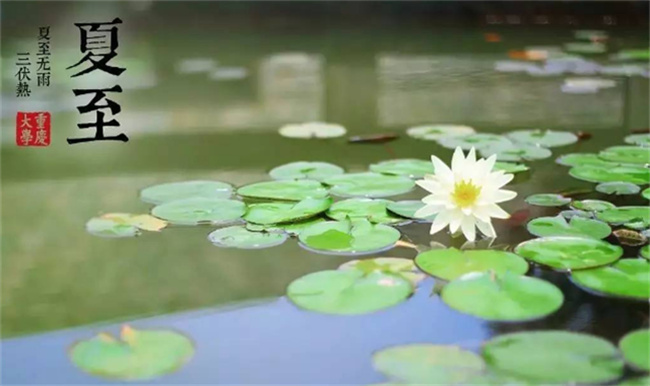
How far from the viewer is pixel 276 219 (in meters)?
1.01

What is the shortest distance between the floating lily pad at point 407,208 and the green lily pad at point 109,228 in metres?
0.36

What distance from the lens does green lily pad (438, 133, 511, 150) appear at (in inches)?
55.0

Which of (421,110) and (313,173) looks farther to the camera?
(421,110)

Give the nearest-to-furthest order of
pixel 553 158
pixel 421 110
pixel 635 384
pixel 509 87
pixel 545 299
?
pixel 635 384 → pixel 545 299 → pixel 553 158 → pixel 421 110 → pixel 509 87

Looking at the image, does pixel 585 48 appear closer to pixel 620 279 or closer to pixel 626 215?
pixel 626 215

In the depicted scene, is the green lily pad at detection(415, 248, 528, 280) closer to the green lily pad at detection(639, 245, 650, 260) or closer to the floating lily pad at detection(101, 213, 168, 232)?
the green lily pad at detection(639, 245, 650, 260)

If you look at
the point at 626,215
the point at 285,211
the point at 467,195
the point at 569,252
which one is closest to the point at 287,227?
the point at 285,211

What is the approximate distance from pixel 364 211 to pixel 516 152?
44 centimetres

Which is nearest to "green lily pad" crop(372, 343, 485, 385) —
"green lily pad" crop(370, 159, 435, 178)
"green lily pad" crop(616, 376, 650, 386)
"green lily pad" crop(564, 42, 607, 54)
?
"green lily pad" crop(616, 376, 650, 386)

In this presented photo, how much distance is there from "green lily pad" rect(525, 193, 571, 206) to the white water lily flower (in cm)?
18

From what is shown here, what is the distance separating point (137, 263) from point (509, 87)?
1454mm

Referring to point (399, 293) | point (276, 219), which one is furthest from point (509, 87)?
point (399, 293)

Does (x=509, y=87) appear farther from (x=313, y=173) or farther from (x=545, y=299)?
(x=545, y=299)

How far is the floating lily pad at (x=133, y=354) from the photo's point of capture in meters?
0.68
